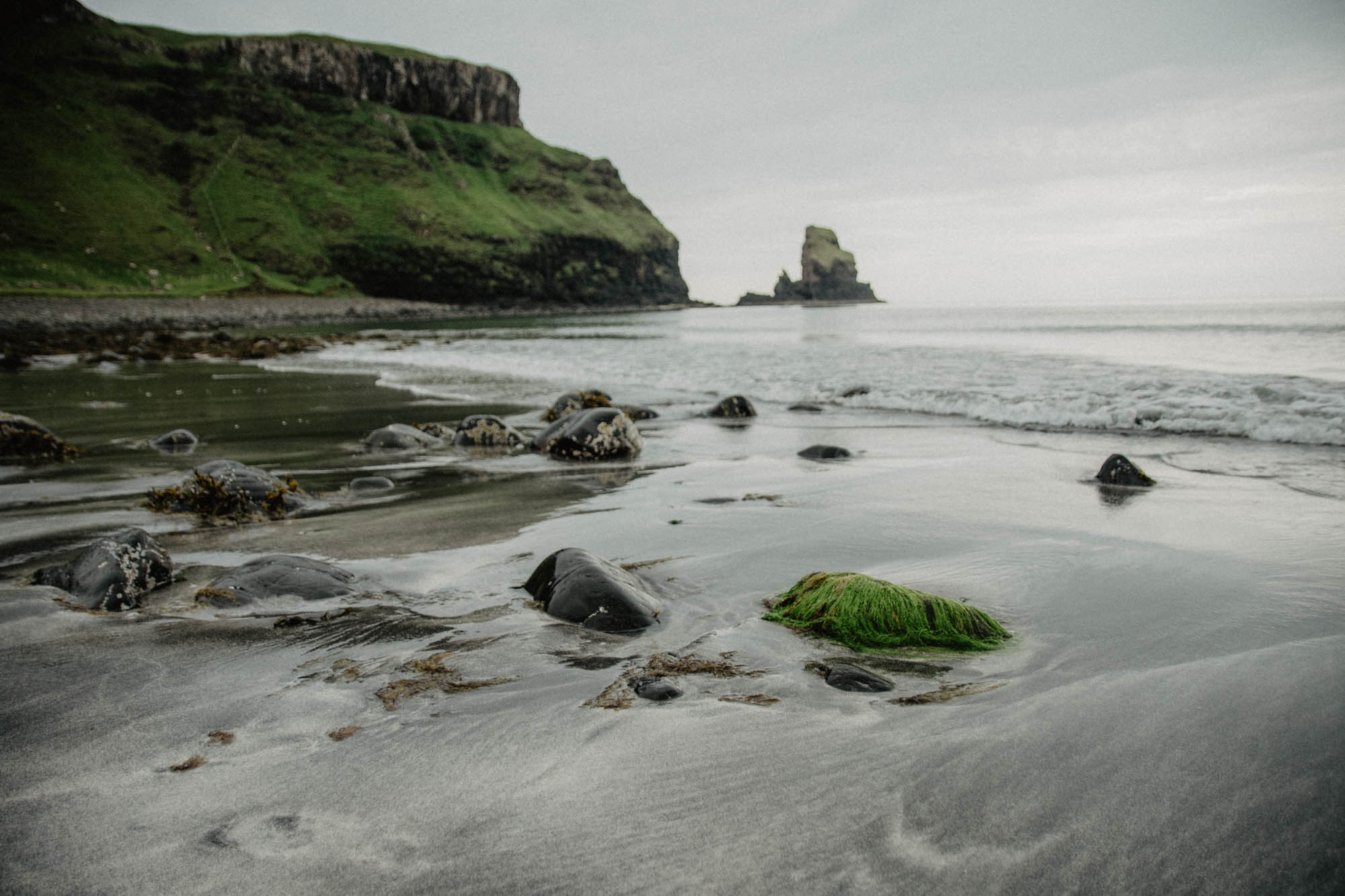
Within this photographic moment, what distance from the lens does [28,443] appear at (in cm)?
741

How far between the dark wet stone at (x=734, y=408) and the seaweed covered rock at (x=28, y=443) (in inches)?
322

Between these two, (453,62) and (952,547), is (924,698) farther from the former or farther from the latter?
(453,62)

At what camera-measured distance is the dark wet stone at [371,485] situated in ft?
20.4

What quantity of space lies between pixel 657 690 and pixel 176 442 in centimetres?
823

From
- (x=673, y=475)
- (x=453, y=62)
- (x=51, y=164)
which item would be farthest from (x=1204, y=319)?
(x=453, y=62)

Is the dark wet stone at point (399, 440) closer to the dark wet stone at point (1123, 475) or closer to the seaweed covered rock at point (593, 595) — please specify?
the seaweed covered rock at point (593, 595)

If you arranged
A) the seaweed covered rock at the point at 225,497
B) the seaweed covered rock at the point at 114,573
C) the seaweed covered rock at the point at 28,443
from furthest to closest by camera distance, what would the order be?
the seaweed covered rock at the point at 28,443, the seaweed covered rock at the point at 225,497, the seaweed covered rock at the point at 114,573

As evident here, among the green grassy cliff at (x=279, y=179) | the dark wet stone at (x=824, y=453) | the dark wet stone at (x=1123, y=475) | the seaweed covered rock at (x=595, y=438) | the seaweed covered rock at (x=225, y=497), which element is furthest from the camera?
the green grassy cliff at (x=279, y=179)

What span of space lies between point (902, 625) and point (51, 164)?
390ft

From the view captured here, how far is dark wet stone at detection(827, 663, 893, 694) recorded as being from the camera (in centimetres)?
255

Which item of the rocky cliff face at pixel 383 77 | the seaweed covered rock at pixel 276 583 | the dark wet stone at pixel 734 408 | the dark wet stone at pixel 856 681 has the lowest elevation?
the seaweed covered rock at pixel 276 583

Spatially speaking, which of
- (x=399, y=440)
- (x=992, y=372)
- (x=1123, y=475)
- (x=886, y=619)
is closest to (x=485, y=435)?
(x=399, y=440)

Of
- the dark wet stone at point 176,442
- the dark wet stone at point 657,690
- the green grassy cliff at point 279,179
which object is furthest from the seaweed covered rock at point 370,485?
the green grassy cliff at point 279,179

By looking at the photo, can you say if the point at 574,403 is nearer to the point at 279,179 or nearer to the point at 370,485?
the point at 370,485
